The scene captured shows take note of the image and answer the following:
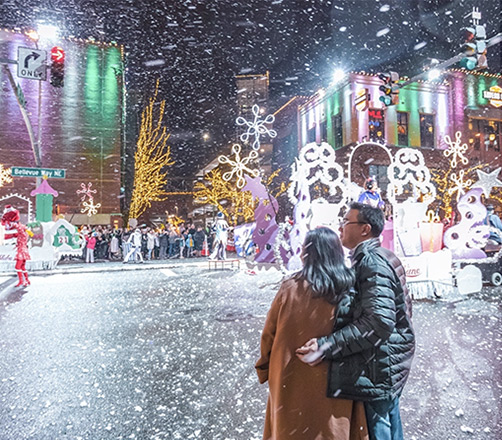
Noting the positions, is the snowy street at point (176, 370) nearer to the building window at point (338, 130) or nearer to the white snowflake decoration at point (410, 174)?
the white snowflake decoration at point (410, 174)

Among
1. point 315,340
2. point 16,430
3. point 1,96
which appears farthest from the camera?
point 1,96

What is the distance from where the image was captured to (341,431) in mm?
2008

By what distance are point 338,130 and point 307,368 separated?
30.1 meters

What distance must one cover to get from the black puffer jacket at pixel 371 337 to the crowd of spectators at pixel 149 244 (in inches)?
711

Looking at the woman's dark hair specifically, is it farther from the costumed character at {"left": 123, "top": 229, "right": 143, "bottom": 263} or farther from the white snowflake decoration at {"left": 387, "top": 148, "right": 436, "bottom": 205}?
the costumed character at {"left": 123, "top": 229, "right": 143, "bottom": 263}

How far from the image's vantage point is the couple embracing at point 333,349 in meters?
2.01

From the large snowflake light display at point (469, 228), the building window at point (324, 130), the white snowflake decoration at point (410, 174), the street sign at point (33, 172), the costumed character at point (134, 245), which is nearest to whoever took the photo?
the white snowflake decoration at point (410, 174)

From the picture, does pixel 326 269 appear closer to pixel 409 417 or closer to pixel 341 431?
pixel 341 431

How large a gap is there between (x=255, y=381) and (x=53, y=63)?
903 cm

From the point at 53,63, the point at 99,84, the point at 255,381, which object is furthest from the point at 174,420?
the point at 99,84

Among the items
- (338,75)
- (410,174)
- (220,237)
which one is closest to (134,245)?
(220,237)

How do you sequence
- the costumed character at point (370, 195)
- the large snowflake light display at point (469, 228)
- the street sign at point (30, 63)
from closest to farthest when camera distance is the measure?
the costumed character at point (370, 195) < the large snowflake light display at point (469, 228) < the street sign at point (30, 63)

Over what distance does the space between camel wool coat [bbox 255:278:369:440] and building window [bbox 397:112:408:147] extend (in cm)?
2986

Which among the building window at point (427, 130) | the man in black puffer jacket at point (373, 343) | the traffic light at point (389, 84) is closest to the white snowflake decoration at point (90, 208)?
the traffic light at point (389, 84)
